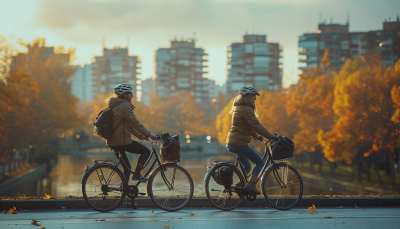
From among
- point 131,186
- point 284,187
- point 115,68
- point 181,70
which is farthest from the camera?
point 115,68

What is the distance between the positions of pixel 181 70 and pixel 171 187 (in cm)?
14256

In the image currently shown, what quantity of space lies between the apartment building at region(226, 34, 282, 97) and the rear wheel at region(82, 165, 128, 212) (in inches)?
5183

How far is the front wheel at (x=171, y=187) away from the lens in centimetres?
782

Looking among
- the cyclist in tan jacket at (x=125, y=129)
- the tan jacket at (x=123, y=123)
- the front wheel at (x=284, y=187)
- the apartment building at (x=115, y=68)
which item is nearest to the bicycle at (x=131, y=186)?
the cyclist in tan jacket at (x=125, y=129)

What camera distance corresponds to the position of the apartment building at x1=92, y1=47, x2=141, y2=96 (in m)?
160

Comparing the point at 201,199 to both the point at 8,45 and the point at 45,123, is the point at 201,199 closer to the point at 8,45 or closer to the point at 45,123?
the point at 8,45

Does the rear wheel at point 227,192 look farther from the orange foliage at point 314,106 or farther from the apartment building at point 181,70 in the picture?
the apartment building at point 181,70

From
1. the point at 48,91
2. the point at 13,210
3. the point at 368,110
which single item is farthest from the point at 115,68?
the point at 13,210

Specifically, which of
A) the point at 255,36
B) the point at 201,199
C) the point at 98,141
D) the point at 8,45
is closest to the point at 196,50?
the point at 255,36

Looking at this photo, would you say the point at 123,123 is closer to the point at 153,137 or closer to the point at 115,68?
the point at 153,137

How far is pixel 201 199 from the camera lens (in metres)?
8.59

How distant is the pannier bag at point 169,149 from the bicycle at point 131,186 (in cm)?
13

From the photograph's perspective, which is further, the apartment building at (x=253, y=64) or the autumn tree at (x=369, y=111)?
the apartment building at (x=253, y=64)

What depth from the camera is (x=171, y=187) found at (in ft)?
25.8
